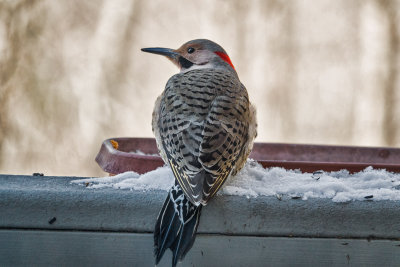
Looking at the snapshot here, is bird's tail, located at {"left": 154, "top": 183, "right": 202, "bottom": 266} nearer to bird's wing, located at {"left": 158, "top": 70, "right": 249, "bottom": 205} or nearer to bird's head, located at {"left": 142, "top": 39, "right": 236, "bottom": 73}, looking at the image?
bird's wing, located at {"left": 158, "top": 70, "right": 249, "bottom": 205}

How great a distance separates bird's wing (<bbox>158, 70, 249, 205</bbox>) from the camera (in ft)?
5.32

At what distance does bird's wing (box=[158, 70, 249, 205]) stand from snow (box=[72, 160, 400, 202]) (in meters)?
0.07

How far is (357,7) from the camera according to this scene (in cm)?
539

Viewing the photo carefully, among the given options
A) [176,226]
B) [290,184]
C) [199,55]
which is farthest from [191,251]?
[199,55]

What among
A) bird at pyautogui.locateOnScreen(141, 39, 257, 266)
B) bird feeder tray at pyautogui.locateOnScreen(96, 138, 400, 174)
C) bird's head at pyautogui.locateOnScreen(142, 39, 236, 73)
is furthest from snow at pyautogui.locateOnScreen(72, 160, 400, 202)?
bird's head at pyautogui.locateOnScreen(142, 39, 236, 73)

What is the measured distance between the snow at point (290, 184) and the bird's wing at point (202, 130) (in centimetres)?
7

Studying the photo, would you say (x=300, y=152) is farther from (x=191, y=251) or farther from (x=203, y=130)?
(x=191, y=251)

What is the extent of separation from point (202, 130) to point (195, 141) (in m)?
0.06

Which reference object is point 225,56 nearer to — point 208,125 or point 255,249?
point 208,125

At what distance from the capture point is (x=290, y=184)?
171 centimetres

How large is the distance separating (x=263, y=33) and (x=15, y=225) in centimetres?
429

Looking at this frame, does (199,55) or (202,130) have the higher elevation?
(199,55)

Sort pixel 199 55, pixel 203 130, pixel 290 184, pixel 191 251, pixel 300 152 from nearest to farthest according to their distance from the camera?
pixel 191 251 → pixel 290 184 → pixel 203 130 → pixel 300 152 → pixel 199 55

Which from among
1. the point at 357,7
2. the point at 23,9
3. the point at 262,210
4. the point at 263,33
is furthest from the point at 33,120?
the point at 262,210
